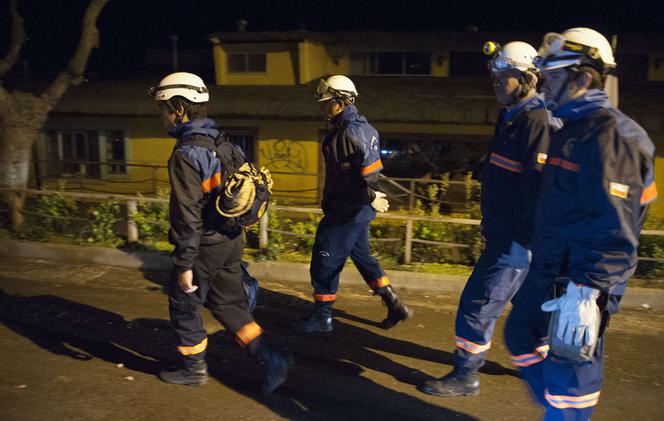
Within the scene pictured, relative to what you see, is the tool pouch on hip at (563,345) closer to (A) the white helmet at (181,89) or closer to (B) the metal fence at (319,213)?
(A) the white helmet at (181,89)

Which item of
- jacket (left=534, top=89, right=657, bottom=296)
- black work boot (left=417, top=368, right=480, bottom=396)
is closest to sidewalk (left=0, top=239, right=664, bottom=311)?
black work boot (left=417, top=368, right=480, bottom=396)

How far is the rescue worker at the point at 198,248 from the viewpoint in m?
3.18

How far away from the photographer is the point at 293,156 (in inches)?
528

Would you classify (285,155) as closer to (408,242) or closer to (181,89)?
(408,242)

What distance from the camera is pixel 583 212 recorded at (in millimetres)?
2369

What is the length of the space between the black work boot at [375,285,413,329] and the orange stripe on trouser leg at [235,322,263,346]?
1413mm

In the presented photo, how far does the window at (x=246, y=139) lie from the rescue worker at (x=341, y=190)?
9.54 m

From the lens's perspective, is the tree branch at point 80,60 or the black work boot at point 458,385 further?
the tree branch at point 80,60

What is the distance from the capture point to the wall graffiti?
1334 cm

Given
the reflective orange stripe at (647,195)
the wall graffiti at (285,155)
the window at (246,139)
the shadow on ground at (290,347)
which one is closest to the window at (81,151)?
the window at (246,139)

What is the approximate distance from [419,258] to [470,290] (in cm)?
304

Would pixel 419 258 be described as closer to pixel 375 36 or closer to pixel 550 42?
pixel 550 42

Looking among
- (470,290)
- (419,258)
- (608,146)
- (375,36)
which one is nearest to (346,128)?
(470,290)

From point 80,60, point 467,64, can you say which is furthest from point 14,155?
point 467,64
